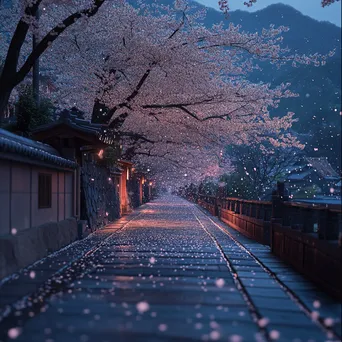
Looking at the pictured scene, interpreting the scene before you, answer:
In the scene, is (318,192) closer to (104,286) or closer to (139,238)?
(139,238)

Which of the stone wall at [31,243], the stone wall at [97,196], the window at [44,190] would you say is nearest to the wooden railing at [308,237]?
the stone wall at [31,243]

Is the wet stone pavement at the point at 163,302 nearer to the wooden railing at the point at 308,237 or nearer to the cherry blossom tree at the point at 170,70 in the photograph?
the wooden railing at the point at 308,237

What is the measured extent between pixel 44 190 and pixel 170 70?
11220 mm

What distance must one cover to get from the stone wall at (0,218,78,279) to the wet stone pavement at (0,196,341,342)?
0.33 meters

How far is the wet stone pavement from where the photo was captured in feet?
17.7

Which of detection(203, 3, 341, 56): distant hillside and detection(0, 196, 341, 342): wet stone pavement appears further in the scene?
detection(203, 3, 341, 56): distant hillside

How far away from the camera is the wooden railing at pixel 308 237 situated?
7.62 metres

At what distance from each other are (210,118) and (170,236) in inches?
344

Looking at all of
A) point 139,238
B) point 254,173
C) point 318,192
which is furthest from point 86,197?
point 318,192

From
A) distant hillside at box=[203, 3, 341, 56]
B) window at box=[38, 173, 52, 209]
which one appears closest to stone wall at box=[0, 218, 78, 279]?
window at box=[38, 173, 52, 209]

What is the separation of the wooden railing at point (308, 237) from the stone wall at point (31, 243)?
6210 mm

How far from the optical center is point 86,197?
717 inches

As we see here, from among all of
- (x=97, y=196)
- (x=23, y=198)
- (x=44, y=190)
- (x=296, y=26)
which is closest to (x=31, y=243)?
(x=23, y=198)

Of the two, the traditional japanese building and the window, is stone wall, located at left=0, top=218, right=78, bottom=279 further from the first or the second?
the window
